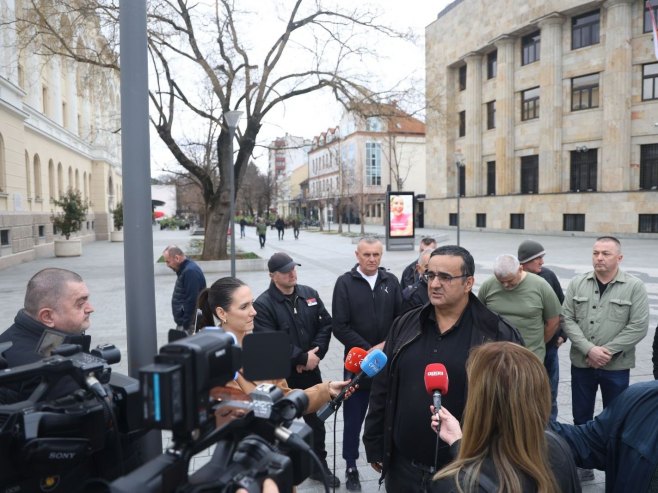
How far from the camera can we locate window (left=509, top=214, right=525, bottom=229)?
3841cm

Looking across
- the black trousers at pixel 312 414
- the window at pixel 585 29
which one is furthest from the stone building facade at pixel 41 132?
the window at pixel 585 29

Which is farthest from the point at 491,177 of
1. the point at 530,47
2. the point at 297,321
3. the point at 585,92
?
the point at 297,321

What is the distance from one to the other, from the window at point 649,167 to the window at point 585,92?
172 inches

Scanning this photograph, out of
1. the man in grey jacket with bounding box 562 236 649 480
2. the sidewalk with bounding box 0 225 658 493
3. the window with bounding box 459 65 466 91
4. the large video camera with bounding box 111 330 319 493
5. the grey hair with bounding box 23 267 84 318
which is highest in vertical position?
the window with bounding box 459 65 466 91

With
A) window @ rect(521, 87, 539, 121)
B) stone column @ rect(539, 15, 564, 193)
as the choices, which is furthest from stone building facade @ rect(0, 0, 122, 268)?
window @ rect(521, 87, 539, 121)

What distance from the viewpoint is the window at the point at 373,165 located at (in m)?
74.1

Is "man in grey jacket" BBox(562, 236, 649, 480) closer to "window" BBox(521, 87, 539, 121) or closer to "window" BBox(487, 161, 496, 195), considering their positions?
"window" BBox(521, 87, 539, 121)

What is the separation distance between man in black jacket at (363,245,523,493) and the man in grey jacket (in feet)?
6.02

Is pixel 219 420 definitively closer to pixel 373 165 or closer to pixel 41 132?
pixel 41 132

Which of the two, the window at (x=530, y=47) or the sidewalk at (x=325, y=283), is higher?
the window at (x=530, y=47)

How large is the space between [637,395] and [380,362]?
3.67ft

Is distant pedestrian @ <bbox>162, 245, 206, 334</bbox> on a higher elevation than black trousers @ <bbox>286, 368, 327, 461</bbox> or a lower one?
higher

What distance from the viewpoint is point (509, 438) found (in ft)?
5.79

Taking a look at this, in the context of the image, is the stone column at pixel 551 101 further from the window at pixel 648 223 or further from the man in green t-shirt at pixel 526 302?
the man in green t-shirt at pixel 526 302
